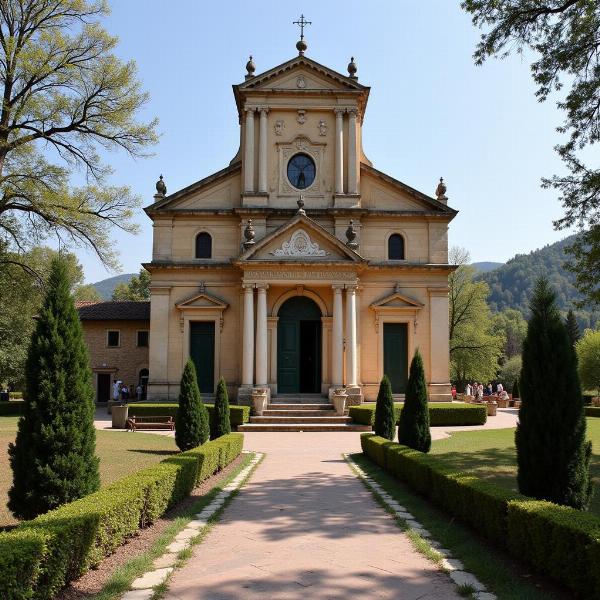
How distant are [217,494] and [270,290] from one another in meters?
20.8

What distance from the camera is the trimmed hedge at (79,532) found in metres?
5.77

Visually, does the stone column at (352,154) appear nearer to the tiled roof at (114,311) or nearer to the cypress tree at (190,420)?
the tiled roof at (114,311)

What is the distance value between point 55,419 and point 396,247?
27.3 metres

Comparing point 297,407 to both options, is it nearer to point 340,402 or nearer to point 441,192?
point 340,402

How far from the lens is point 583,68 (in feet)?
Result: 58.4

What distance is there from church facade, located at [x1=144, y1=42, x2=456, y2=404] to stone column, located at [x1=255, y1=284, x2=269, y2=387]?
4.37 ft

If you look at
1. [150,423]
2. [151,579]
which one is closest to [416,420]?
Answer: [151,579]

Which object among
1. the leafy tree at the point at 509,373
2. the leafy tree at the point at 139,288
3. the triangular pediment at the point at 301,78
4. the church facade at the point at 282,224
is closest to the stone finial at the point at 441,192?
the church facade at the point at 282,224

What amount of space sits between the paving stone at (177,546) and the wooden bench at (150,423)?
17920mm

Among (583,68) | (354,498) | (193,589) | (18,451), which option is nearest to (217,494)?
(354,498)

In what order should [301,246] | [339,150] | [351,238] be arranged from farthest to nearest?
1. [339,150]
2. [351,238]
3. [301,246]

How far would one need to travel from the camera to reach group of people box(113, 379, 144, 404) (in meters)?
39.2

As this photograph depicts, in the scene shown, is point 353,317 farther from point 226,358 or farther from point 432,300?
point 226,358

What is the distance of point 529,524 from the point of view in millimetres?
7719
